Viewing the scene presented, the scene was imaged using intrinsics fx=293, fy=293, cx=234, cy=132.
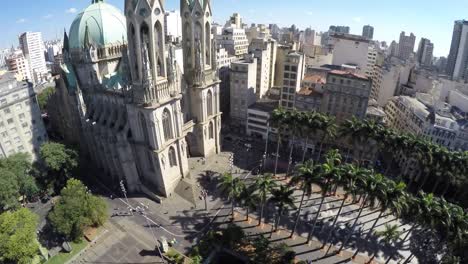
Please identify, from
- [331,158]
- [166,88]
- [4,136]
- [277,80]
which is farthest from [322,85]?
[4,136]

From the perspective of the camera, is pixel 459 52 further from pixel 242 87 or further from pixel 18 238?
pixel 18 238

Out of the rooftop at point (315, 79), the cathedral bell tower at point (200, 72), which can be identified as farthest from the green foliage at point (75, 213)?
the rooftop at point (315, 79)

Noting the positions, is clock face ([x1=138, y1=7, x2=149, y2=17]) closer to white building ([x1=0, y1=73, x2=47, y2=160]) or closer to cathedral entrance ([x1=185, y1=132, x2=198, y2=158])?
cathedral entrance ([x1=185, y1=132, x2=198, y2=158])

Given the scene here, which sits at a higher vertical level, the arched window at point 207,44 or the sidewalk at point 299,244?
the arched window at point 207,44

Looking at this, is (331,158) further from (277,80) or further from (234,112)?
(277,80)

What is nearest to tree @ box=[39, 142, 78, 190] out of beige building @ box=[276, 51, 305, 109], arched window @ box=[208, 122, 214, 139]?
arched window @ box=[208, 122, 214, 139]

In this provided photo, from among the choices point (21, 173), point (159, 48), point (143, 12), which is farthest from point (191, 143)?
point (21, 173)

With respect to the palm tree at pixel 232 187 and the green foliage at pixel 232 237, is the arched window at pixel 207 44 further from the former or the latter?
the green foliage at pixel 232 237
